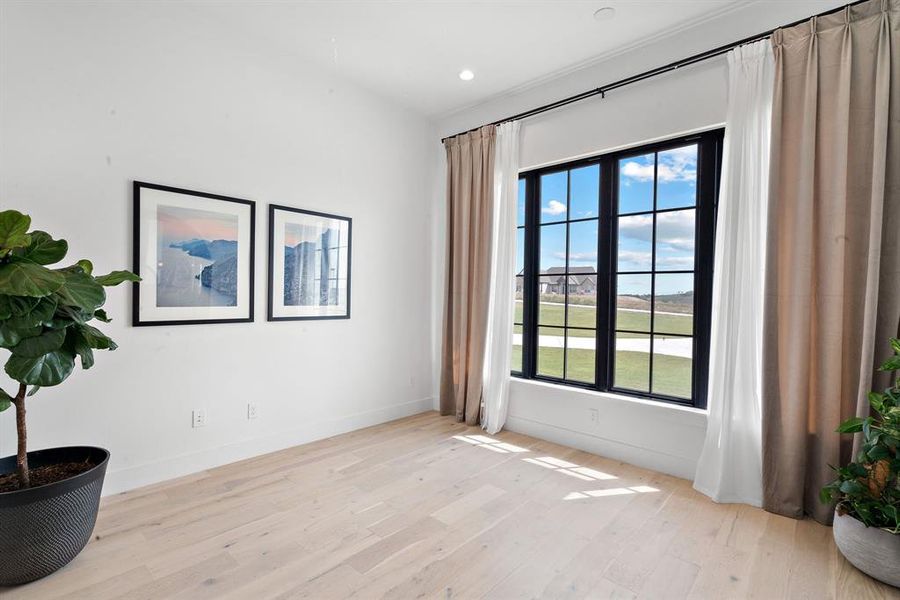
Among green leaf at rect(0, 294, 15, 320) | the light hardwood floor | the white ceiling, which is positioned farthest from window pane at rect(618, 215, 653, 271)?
green leaf at rect(0, 294, 15, 320)

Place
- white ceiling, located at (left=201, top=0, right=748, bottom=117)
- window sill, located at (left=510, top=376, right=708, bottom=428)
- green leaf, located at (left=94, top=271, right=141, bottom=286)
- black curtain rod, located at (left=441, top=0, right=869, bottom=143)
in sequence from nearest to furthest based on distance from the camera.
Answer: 1. green leaf, located at (left=94, top=271, right=141, bottom=286)
2. black curtain rod, located at (left=441, top=0, right=869, bottom=143)
3. white ceiling, located at (left=201, top=0, right=748, bottom=117)
4. window sill, located at (left=510, top=376, right=708, bottom=428)

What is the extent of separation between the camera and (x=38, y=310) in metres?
1.67

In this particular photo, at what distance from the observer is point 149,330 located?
2682 millimetres

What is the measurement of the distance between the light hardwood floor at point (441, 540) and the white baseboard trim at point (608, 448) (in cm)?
10

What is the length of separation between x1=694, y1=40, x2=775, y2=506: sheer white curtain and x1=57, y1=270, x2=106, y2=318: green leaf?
321 cm

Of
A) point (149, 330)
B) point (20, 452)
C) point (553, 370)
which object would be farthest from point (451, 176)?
point (20, 452)

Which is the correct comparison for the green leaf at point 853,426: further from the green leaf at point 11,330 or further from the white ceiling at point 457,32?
the green leaf at point 11,330

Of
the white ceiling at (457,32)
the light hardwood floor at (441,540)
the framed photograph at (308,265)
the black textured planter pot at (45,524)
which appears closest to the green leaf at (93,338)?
the black textured planter pot at (45,524)

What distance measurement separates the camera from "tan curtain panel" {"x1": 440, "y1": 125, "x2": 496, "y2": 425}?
12.9 ft

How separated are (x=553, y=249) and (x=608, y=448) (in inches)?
64.3

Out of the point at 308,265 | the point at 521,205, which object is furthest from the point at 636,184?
the point at 308,265

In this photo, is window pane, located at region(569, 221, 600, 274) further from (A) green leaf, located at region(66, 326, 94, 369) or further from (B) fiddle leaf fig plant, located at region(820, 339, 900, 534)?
(A) green leaf, located at region(66, 326, 94, 369)

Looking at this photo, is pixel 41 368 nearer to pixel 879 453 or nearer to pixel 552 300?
pixel 552 300

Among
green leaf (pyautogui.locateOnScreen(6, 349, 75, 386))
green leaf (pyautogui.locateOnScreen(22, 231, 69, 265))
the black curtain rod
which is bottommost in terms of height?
green leaf (pyautogui.locateOnScreen(6, 349, 75, 386))
